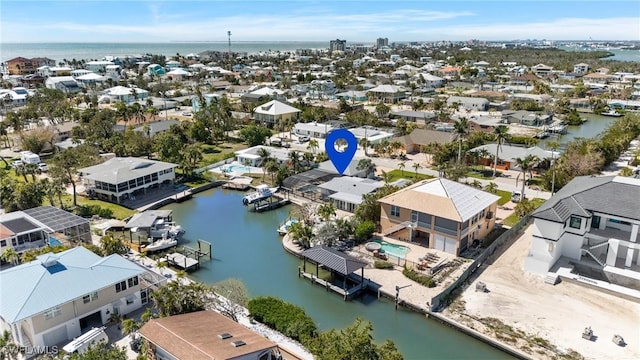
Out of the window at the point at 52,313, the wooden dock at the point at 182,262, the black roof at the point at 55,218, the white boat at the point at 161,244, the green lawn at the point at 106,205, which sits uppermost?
the black roof at the point at 55,218

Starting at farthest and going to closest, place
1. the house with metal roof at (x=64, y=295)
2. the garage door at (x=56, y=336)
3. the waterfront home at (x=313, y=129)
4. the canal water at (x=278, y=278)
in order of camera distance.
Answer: the waterfront home at (x=313, y=129)
the canal water at (x=278, y=278)
the garage door at (x=56, y=336)
the house with metal roof at (x=64, y=295)

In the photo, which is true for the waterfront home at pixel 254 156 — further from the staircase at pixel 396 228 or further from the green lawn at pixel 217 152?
the staircase at pixel 396 228

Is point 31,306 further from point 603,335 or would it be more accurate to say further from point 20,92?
point 20,92

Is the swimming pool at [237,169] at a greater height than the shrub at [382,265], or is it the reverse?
the swimming pool at [237,169]

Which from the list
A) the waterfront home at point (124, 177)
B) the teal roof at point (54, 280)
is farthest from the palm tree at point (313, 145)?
the teal roof at point (54, 280)

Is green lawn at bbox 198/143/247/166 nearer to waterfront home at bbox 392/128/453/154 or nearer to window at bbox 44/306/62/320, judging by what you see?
waterfront home at bbox 392/128/453/154
